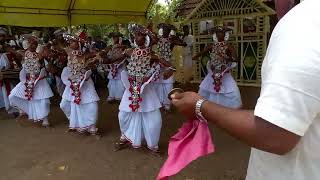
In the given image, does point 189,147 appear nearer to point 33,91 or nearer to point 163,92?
point 33,91

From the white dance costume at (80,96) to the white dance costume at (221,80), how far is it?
2.30m

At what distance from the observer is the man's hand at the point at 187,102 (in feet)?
4.13

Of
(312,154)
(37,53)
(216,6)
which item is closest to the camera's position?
(312,154)

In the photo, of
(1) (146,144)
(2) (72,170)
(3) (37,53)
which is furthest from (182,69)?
(2) (72,170)

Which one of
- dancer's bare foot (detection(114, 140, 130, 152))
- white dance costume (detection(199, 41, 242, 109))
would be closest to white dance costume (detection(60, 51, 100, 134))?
dancer's bare foot (detection(114, 140, 130, 152))

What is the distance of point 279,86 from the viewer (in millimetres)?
977

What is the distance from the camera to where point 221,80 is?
7.21 m

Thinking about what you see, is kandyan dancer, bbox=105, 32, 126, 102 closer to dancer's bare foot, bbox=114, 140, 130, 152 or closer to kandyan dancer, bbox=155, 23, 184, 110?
kandyan dancer, bbox=155, 23, 184, 110

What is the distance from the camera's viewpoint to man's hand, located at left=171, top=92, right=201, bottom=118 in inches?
49.5

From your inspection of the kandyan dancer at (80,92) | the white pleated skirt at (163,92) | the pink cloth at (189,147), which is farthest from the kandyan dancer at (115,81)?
the pink cloth at (189,147)

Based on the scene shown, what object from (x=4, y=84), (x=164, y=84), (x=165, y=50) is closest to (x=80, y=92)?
(x=164, y=84)

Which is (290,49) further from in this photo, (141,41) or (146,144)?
(146,144)

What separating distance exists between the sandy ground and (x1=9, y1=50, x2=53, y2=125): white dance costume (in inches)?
12.5

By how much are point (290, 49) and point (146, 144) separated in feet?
15.4
